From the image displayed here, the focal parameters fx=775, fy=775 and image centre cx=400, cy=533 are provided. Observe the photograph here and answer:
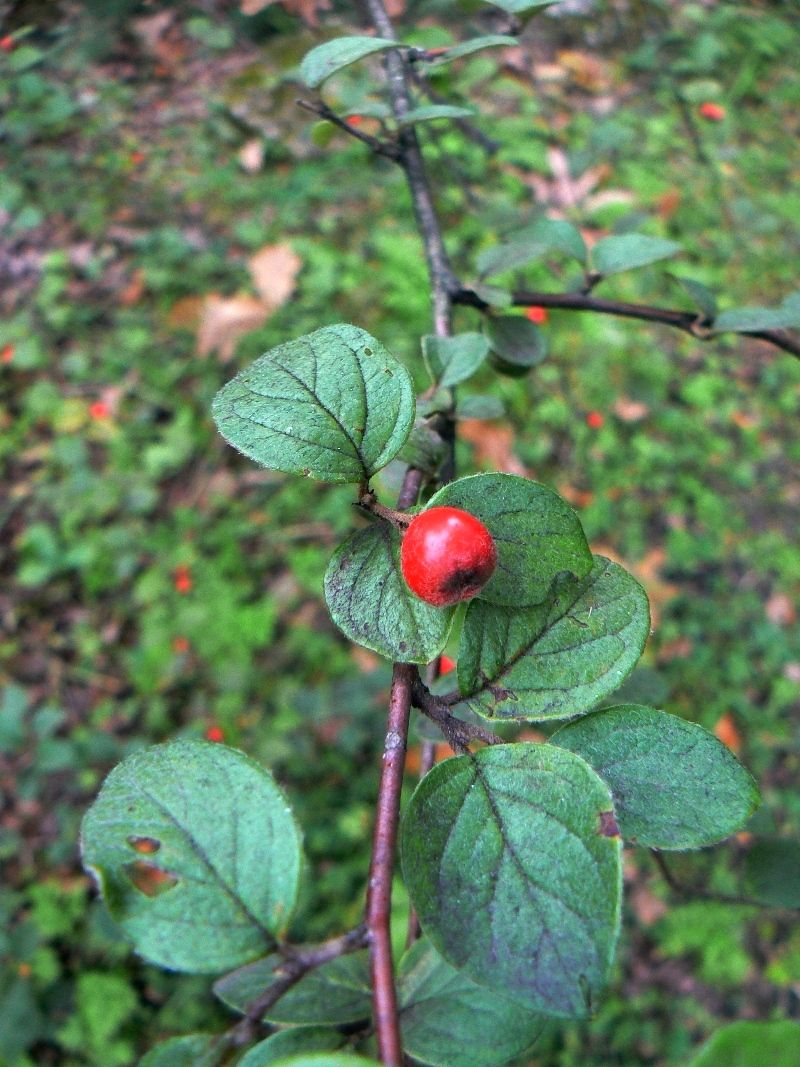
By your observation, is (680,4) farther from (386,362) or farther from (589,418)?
(386,362)

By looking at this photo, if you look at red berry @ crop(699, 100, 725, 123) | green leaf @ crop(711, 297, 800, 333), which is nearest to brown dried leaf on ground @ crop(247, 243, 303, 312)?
red berry @ crop(699, 100, 725, 123)

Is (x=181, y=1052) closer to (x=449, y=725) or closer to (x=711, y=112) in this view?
(x=449, y=725)

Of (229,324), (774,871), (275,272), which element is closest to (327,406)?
(774,871)

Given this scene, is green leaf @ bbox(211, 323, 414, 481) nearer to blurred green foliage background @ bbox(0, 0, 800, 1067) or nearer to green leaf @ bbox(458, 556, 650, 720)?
green leaf @ bbox(458, 556, 650, 720)

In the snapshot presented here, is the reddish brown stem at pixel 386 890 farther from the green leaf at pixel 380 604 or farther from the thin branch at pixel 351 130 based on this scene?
the thin branch at pixel 351 130

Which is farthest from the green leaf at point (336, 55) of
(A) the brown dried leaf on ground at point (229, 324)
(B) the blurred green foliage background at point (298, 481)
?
(A) the brown dried leaf on ground at point (229, 324)

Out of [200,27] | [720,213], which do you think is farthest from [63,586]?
[720,213]

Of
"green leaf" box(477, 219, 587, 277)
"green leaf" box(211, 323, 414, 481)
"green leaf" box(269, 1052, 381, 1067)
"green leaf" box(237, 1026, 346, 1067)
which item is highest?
"green leaf" box(211, 323, 414, 481)
